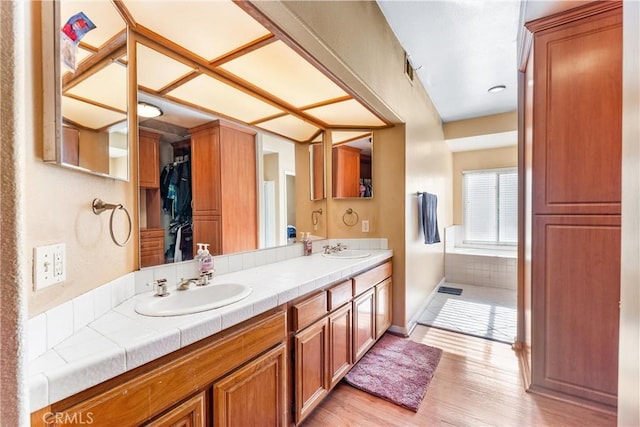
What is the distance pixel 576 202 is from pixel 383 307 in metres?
1.56

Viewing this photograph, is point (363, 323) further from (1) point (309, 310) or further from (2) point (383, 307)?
(1) point (309, 310)

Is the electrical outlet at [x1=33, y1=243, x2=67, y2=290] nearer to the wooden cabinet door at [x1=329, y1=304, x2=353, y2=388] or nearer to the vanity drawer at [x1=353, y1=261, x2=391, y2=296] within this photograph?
the wooden cabinet door at [x1=329, y1=304, x2=353, y2=388]

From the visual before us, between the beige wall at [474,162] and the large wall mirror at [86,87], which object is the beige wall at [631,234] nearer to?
the large wall mirror at [86,87]

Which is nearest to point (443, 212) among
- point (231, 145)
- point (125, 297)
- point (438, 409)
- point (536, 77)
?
point (536, 77)

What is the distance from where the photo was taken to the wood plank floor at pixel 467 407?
1.62 meters

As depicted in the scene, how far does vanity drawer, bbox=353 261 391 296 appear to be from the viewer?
2021 millimetres

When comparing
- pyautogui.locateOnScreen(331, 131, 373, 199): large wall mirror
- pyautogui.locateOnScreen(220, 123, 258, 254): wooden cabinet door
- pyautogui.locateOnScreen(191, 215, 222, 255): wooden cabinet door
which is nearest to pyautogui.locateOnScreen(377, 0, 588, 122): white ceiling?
pyautogui.locateOnScreen(331, 131, 373, 199): large wall mirror

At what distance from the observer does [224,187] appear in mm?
1768

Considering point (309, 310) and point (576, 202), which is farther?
point (576, 202)

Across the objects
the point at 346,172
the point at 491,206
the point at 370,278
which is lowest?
the point at 370,278

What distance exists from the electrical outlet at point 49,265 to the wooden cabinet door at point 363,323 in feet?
5.29

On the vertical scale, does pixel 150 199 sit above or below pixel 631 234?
above

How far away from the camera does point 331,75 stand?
1701 mm

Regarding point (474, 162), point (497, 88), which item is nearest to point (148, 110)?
point (497, 88)
